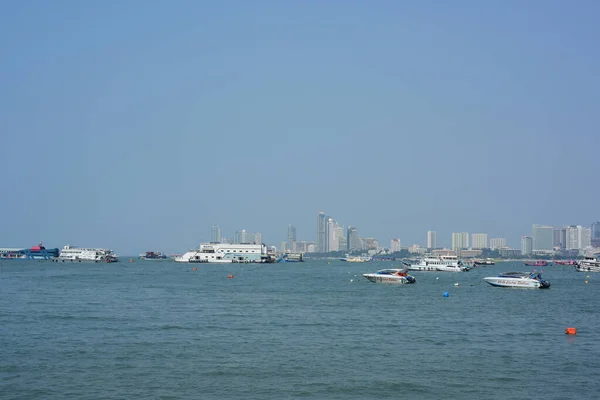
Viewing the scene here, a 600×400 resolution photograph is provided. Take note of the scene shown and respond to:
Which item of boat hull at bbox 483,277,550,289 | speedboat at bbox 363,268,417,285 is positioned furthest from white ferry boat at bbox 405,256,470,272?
boat hull at bbox 483,277,550,289

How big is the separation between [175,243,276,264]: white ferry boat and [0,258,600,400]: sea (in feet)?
353

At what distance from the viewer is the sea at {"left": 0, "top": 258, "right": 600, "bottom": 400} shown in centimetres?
2120

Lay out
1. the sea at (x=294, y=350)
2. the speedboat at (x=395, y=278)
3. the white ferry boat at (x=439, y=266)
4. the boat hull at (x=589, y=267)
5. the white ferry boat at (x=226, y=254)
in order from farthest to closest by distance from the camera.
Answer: the white ferry boat at (x=226, y=254) → the boat hull at (x=589, y=267) → the white ferry boat at (x=439, y=266) → the speedboat at (x=395, y=278) → the sea at (x=294, y=350)

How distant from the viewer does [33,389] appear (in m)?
20.8

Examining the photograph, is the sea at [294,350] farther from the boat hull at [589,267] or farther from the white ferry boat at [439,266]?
the boat hull at [589,267]

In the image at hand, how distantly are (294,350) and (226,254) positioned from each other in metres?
131

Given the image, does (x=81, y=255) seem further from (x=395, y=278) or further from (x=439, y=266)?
(x=395, y=278)

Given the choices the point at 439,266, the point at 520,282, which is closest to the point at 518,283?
the point at 520,282

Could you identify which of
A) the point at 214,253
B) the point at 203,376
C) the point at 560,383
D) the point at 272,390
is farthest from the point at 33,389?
the point at 214,253

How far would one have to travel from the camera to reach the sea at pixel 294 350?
69.6 ft

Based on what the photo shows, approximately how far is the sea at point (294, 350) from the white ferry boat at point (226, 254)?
107604 mm

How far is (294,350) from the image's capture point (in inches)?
1083

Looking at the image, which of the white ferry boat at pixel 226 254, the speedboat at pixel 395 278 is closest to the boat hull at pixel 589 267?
the speedboat at pixel 395 278

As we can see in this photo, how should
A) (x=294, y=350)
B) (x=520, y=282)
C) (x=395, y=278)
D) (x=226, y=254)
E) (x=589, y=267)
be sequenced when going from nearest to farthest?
(x=294, y=350) < (x=520, y=282) < (x=395, y=278) < (x=589, y=267) < (x=226, y=254)
